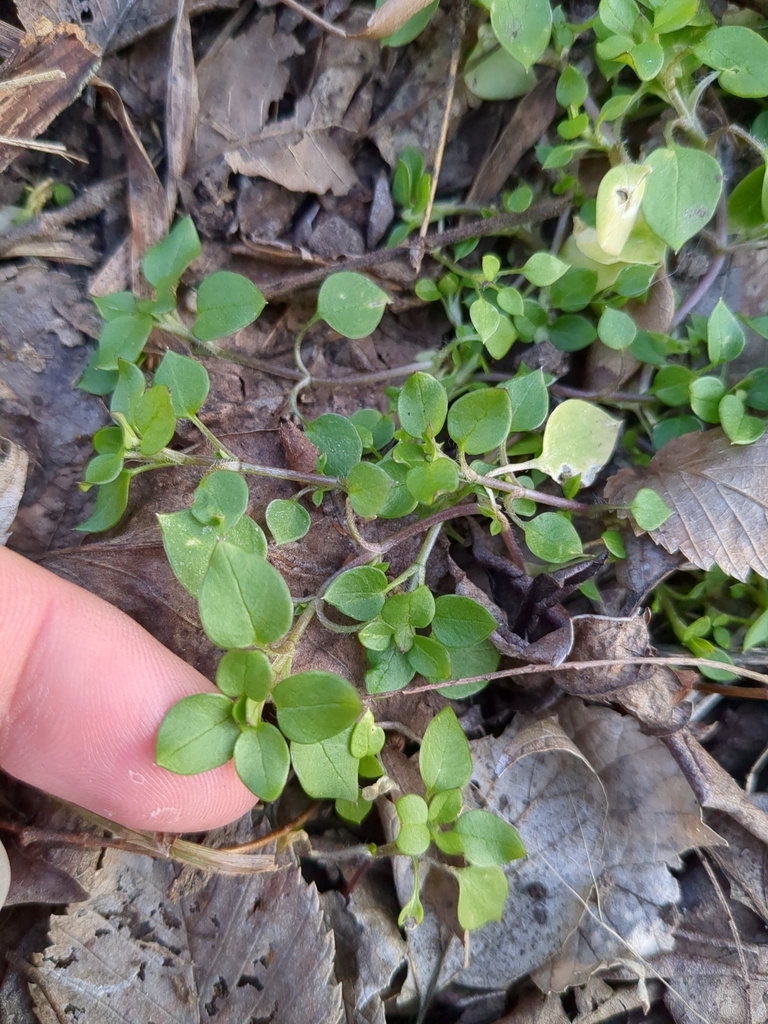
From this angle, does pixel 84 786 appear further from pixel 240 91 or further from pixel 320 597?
pixel 240 91

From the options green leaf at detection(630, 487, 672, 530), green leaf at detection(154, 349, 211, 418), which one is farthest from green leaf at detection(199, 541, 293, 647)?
green leaf at detection(630, 487, 672, 530)

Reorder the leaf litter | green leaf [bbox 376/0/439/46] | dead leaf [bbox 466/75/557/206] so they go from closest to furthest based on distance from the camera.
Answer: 1. the leaf litter
2. green leaf [bbox 376/0/439/46]
3. dead leaf [bbox 466/75/557/206]

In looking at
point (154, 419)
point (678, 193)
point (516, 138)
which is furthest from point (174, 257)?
point (678, 193)

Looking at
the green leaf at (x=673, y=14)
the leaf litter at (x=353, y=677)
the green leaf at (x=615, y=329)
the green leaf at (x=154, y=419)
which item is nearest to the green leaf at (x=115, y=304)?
the leaf litter at (x=353, y=677)

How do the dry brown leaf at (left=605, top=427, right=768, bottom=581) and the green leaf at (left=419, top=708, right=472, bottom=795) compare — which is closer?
the green leaf at (left=419, top=708, right=472, bottom=795)

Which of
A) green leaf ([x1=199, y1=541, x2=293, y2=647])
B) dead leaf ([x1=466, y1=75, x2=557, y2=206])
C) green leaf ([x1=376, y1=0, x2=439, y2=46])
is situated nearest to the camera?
green leaf ([x1=199, y1=541, x2=293, y2=647])

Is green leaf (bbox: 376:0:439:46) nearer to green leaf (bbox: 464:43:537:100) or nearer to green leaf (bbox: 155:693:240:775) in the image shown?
green leaf (bbox: 464:43:537:100)
